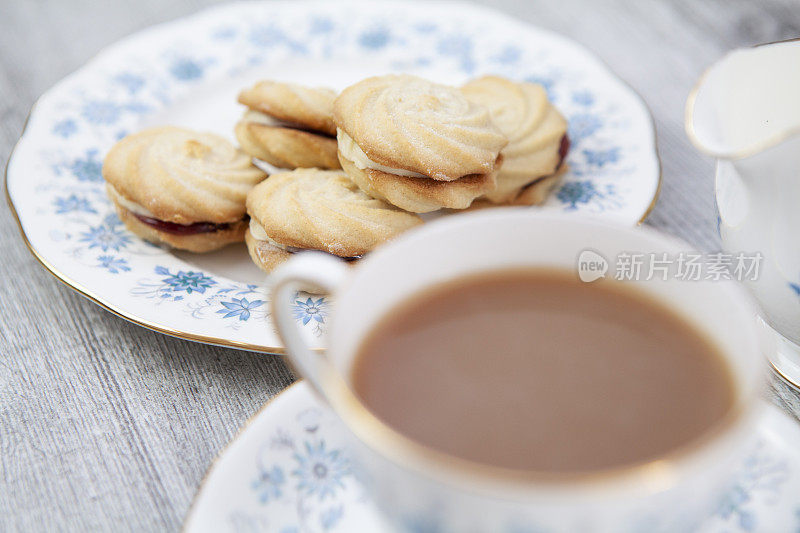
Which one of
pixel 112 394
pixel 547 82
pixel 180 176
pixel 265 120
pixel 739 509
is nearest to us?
pixel 739 509

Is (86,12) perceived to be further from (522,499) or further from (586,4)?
(522,499)

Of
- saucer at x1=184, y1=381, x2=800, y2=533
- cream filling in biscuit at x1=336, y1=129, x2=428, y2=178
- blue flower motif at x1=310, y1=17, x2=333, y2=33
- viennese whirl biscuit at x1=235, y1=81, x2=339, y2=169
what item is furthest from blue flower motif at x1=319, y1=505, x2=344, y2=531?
blue flower motif at x1=310, y1=17, x2=333, y2=33

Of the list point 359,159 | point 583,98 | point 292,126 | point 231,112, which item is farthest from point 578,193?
point 231,112

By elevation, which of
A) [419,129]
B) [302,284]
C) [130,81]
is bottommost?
[130,81]

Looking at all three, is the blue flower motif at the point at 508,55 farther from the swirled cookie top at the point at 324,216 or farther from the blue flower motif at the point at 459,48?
the swirled cookie top at the point at 324,216

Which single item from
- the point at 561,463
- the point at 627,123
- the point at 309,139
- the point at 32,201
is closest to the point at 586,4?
the point at 627,123

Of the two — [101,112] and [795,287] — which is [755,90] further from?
[101,112]
